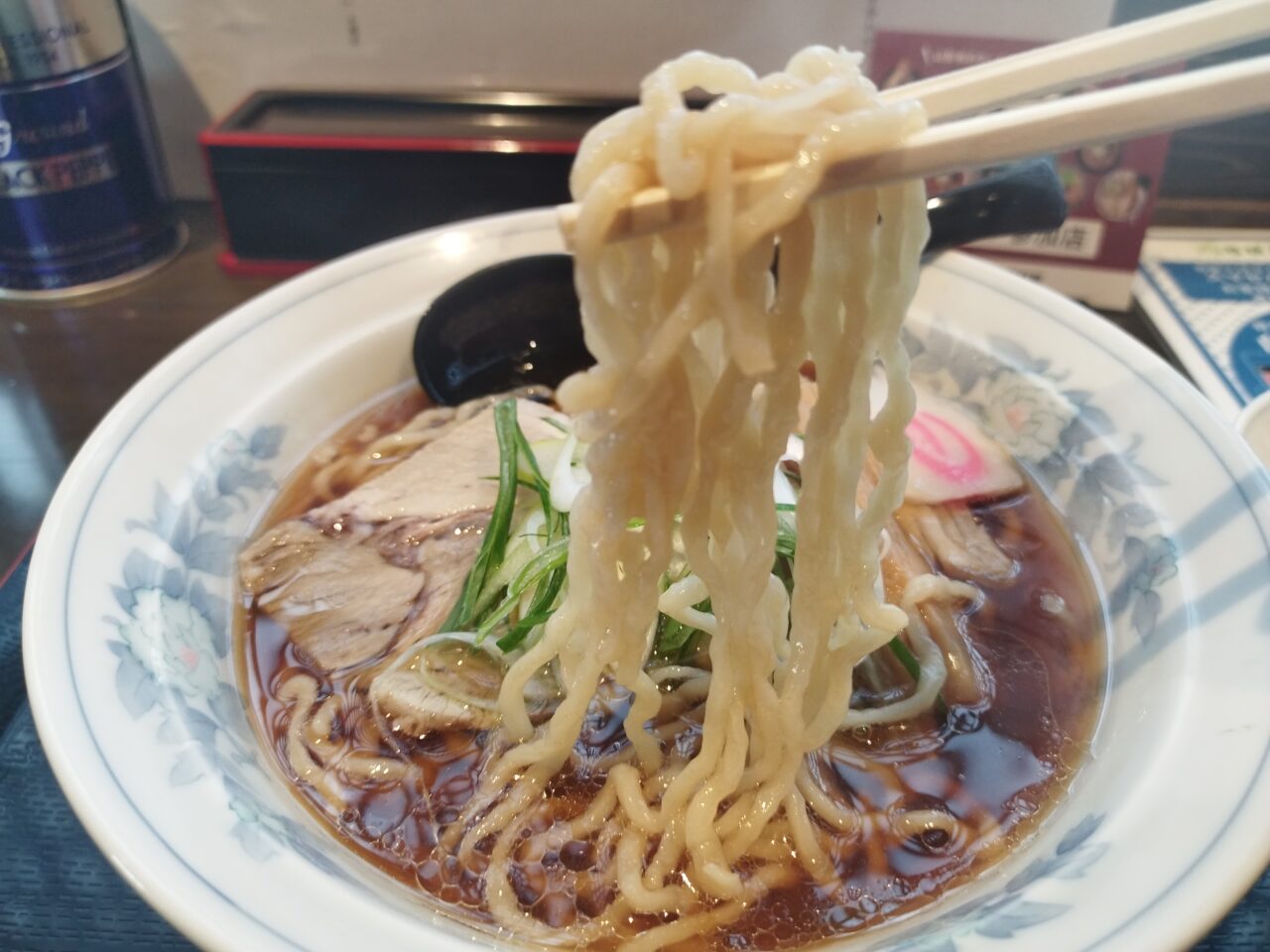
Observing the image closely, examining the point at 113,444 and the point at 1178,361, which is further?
the point at 1178,361

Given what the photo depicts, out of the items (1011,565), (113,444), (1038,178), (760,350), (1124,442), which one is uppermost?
(760,350)

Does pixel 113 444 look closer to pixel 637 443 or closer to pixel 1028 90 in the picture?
pixel 637 443

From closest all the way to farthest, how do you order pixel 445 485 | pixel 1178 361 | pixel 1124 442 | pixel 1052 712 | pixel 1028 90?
1. pixel 1028 90
2. pixel 1052 712
3. pixel 1124 442
4. pixel 445 485
5. pixel 1178 361

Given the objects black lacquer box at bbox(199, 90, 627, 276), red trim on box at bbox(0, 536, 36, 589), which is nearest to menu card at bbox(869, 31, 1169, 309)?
black lacquer box at bbox(199, 90, 627, 276)

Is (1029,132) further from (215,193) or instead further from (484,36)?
(215,193)

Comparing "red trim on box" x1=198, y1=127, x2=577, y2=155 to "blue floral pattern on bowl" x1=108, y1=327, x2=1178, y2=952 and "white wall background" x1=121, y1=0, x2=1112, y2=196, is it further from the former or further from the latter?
"blue floral pattern on bowl" x1=108, y1=327, x2=1178, y2=952

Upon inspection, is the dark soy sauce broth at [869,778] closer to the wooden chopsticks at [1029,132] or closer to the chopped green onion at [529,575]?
the chopped green onion at [529,575]

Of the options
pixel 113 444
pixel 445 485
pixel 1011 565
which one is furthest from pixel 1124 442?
pixel 113 444
